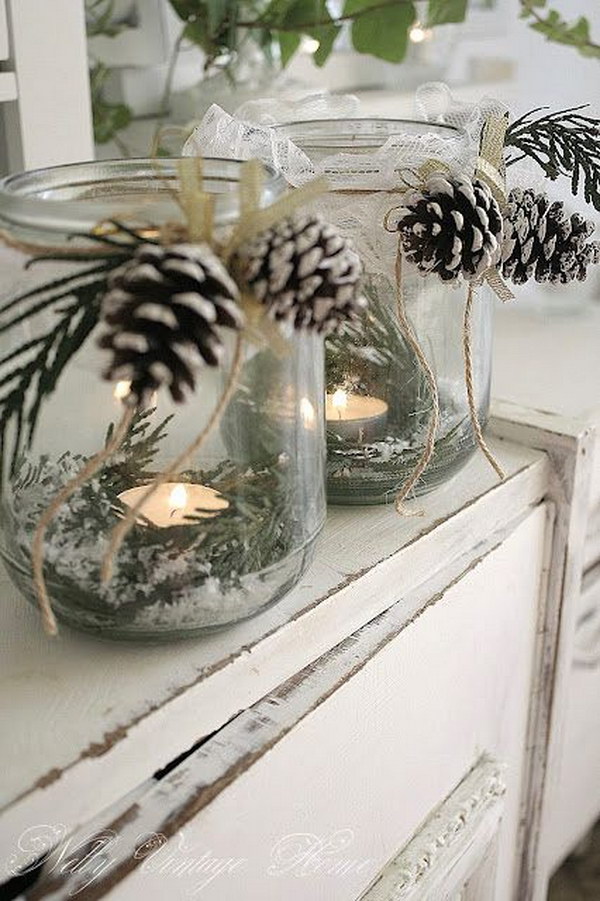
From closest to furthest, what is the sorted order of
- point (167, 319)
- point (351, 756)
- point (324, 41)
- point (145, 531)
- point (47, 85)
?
point (167, 319)
point (145, 531)
point (351, 756)
point (47, 85)
point (324, 41)

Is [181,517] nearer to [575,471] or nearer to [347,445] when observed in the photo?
[347,445]

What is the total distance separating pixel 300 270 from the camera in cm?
34

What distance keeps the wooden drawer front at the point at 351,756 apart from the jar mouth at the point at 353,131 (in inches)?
9.6

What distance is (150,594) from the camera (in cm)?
41

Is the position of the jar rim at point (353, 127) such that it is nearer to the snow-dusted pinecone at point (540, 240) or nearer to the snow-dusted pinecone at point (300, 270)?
the snow-dusted pinecone at point (540, 240)

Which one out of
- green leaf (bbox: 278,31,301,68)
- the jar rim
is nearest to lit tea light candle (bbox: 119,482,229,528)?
the jar rim

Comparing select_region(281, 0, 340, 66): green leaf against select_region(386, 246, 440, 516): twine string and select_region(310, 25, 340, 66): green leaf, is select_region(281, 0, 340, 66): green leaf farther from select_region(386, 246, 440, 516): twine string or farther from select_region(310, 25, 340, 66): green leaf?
select_region(386, 246, 440, 516): twine string

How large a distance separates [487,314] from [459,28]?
2.43 feet

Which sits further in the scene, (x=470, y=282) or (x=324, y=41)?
(x=324, y=41)

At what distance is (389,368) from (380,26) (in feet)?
1.48

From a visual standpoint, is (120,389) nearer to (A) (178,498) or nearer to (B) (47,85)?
(A) (178,498)

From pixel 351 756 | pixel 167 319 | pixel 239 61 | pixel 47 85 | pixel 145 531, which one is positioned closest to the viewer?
pixel 167 319

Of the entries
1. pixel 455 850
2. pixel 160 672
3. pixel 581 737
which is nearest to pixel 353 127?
pixel 160 672

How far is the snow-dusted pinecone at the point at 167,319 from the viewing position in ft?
1.03
